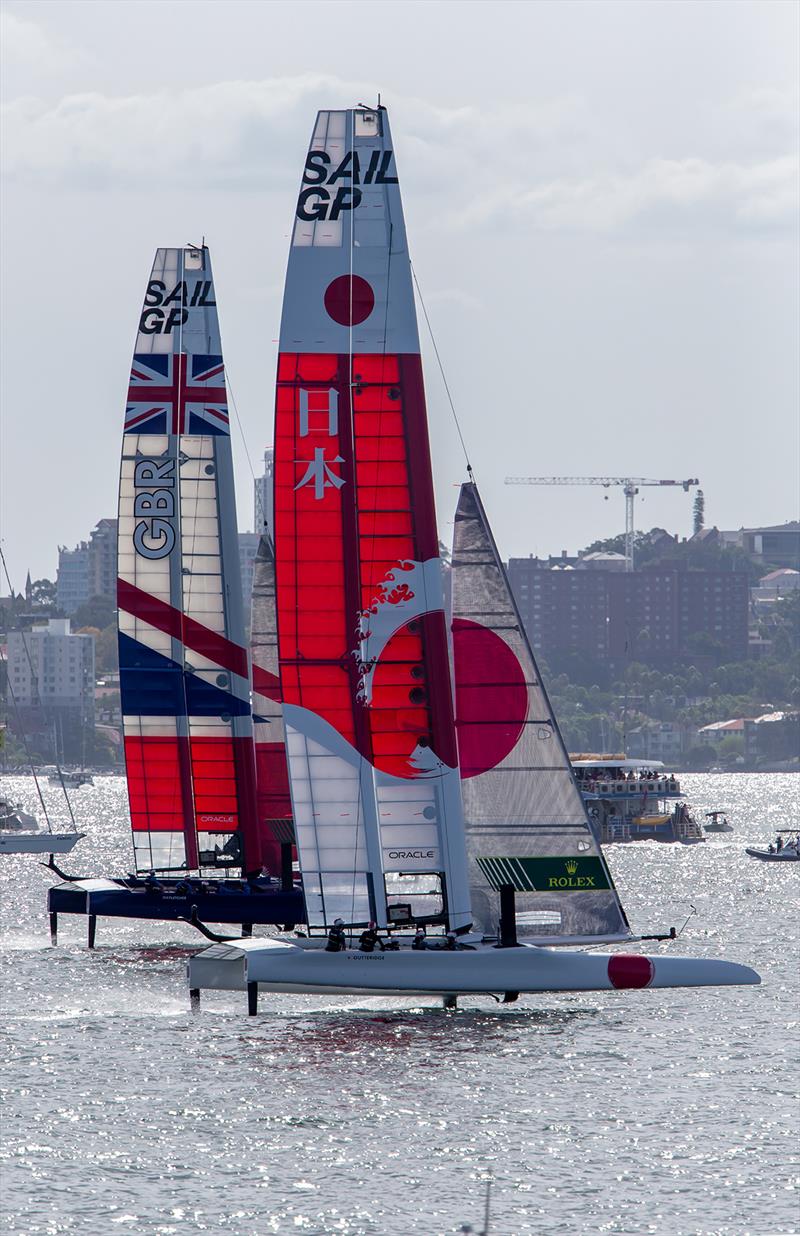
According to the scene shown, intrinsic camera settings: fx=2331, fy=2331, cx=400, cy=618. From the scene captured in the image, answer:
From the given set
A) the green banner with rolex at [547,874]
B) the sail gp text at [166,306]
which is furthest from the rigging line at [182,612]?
the green banner with rolex at [547,874]

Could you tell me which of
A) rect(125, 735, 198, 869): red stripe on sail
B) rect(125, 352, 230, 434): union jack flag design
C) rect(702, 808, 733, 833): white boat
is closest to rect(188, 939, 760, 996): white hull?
rect(125, 735, 198, 869): red stripe on sail

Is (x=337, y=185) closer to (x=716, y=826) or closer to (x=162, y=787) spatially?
(x=162, y=787)

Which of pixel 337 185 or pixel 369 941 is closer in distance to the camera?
pixel 369 941

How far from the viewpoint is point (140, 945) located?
1984 inches

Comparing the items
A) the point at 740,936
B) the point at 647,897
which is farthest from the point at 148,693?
the point at 647,897

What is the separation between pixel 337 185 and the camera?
1350 inches

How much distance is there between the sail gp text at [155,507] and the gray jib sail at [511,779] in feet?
38.2

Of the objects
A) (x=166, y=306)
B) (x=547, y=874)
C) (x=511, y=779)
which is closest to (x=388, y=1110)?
(x=547, y=874)

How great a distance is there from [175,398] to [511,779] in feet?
48.9

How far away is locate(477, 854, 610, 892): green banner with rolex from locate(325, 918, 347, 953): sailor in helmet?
3005mm

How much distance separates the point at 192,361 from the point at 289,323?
13848 mm

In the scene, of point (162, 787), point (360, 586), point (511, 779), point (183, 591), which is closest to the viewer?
point (360, 586)

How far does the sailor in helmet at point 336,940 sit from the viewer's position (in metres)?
33.0

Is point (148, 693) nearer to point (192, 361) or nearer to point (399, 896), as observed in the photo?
point (192, 361)
